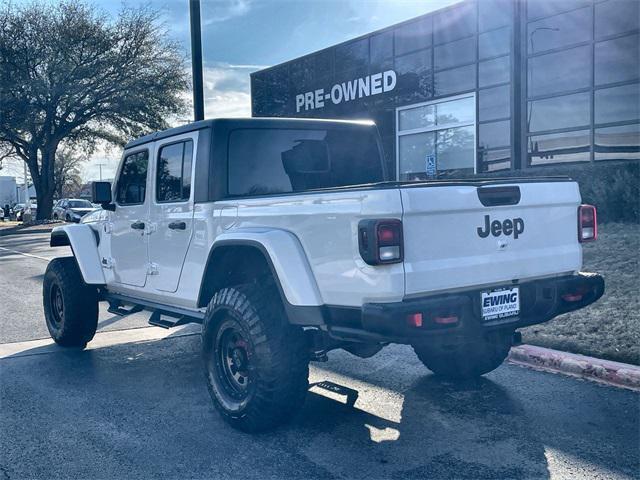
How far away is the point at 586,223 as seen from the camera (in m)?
4.44

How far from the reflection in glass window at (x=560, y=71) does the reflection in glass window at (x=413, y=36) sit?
156 inches

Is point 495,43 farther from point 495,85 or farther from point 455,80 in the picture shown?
point 455,80

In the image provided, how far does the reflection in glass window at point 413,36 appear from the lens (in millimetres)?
Result: 19719

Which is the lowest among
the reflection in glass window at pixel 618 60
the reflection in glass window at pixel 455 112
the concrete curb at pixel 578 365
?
the concrete curb at pixel 578 365

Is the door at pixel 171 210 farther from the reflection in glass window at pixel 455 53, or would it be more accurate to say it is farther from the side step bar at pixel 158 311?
the reflection in glass window at pixel 455 53

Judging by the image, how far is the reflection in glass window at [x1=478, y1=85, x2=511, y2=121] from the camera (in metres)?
17.6

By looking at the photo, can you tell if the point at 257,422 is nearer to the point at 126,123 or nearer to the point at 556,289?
the point at 556,289

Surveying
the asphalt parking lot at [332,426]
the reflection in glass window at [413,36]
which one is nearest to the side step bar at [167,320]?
the asphalt parking lot at [332,426]

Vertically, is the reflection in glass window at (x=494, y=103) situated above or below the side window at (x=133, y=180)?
above

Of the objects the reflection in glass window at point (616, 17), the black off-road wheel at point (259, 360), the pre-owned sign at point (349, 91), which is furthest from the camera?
the pre-owned sign at point (349, 91)

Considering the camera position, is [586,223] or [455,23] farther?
[455,23]

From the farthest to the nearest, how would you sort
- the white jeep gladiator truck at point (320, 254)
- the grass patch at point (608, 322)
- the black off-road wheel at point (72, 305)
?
the black off-road wheel at point (72, 305), the grass patch at point (608, 322), the white jeep gladiator truck at point (320, 254)

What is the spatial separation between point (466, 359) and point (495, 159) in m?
13.8

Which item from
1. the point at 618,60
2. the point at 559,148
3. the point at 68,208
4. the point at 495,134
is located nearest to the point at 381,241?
the point at 618,60
